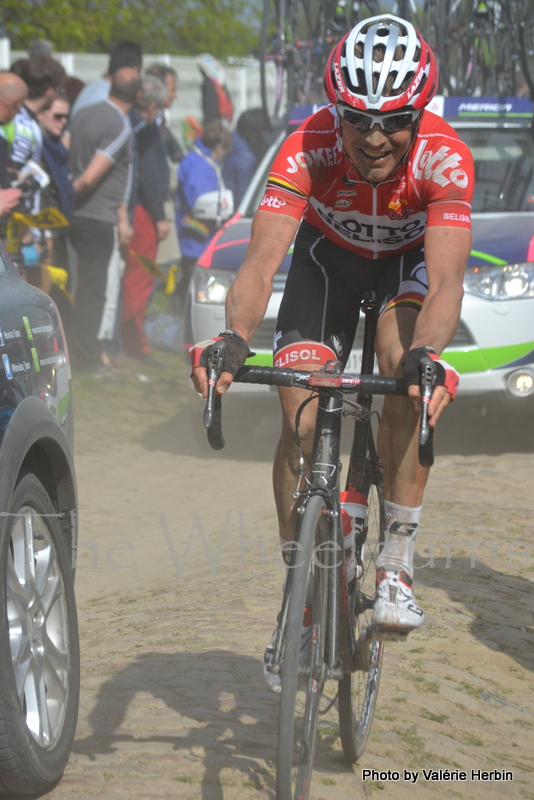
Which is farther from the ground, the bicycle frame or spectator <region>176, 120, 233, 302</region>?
the bicycle frame

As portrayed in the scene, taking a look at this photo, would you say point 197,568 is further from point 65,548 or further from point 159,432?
point 159,432

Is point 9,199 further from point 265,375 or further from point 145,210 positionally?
point 265,375

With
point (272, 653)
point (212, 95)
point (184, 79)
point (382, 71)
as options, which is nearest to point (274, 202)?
point (382, 71)

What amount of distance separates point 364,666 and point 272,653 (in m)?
0.48

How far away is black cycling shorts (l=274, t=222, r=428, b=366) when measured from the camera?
11.2ft

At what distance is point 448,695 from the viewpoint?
395cm

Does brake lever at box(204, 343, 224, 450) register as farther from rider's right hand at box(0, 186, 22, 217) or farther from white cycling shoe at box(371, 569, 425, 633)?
rider's right hand at box(0, 186, 22, 217)

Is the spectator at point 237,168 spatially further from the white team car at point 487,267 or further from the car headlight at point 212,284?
the car headlight at point 212,284

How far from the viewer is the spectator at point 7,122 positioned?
897cm

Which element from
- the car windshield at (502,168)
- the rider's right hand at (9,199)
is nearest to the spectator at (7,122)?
the rider's right hand at (9,199)

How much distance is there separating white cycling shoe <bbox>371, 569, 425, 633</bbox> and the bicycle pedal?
0.05ft

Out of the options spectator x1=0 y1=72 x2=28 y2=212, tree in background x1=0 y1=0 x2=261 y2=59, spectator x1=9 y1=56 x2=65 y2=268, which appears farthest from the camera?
tree in background x1=0 y1=0 x2=261 y2=59

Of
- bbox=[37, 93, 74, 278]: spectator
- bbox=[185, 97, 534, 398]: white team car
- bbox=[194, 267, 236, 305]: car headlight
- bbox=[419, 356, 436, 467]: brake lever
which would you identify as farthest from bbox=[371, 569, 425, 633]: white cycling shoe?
bbox=[37, 93, 74, 278]: spectator

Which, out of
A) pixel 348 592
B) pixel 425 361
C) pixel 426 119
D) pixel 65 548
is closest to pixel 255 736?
pixel 348 592
